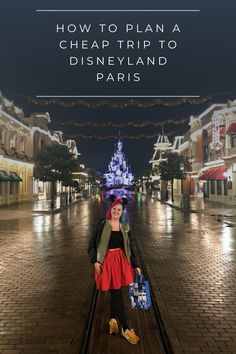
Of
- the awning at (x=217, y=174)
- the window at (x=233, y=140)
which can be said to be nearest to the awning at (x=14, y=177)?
the awning at (x=217, y=174)

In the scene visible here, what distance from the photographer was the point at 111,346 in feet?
14.9

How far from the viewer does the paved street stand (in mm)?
4816

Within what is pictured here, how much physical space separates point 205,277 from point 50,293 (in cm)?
335

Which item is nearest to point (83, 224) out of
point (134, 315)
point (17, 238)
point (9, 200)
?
point (17, 238)

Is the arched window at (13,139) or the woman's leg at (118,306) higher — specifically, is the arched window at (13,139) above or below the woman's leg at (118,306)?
above

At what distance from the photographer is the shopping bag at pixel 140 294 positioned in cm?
500

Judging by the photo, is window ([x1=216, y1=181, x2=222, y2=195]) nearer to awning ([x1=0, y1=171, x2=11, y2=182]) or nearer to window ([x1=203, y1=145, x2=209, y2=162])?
window ([x1=203, y1=145, x2=209, y2=162])

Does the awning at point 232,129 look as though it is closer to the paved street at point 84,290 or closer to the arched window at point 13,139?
the paved street at point 84,290

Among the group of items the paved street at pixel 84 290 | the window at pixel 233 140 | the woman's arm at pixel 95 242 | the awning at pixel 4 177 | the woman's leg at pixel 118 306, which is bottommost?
the paved street at pixel 84 290

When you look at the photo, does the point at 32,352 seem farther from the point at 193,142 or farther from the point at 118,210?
the point at 193,142

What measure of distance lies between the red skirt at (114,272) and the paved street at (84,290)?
0.82 metres

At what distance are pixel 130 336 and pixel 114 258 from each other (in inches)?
39.0

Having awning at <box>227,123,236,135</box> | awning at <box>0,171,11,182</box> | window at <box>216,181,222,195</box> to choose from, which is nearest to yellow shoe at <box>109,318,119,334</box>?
awning at <box>227,123,236,135</box>

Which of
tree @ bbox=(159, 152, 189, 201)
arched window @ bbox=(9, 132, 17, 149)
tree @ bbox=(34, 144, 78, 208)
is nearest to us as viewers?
tree @ bbox=(34, 144, 78, 208)
